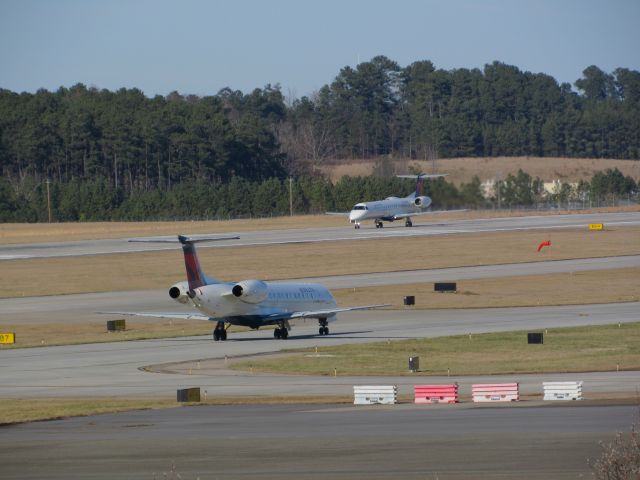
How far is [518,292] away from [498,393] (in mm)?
46043

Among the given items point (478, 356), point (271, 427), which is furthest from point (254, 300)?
point (271, 427)

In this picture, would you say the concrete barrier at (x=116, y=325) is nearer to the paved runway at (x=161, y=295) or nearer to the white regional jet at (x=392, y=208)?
the paved runway at (x=161, y=295)

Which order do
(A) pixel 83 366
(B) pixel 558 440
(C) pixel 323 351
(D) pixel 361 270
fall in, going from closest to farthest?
(B) pixel 558 440
(A) pixel 83 366
(C) pixel 323 351
(D) pixel 361 270

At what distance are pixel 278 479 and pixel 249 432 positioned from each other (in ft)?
23.0

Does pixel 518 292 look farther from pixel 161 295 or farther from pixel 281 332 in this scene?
pixel 281 332

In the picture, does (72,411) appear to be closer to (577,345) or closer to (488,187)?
(577,345)

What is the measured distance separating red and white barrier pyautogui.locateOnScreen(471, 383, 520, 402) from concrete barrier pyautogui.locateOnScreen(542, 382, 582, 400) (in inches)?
38.9

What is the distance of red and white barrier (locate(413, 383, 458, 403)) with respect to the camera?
129 ft

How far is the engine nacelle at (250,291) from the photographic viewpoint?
59.3m

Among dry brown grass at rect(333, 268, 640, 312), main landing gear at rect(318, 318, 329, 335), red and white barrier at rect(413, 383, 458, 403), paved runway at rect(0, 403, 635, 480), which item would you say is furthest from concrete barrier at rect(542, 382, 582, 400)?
dry brown grass at rect(333, 268, 640, 312)

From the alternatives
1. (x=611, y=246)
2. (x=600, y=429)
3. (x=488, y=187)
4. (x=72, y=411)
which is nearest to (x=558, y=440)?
(x=600, y=429)

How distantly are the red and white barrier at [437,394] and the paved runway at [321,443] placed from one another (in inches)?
40.8

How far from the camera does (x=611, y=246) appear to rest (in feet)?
385

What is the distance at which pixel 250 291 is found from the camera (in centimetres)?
5975
